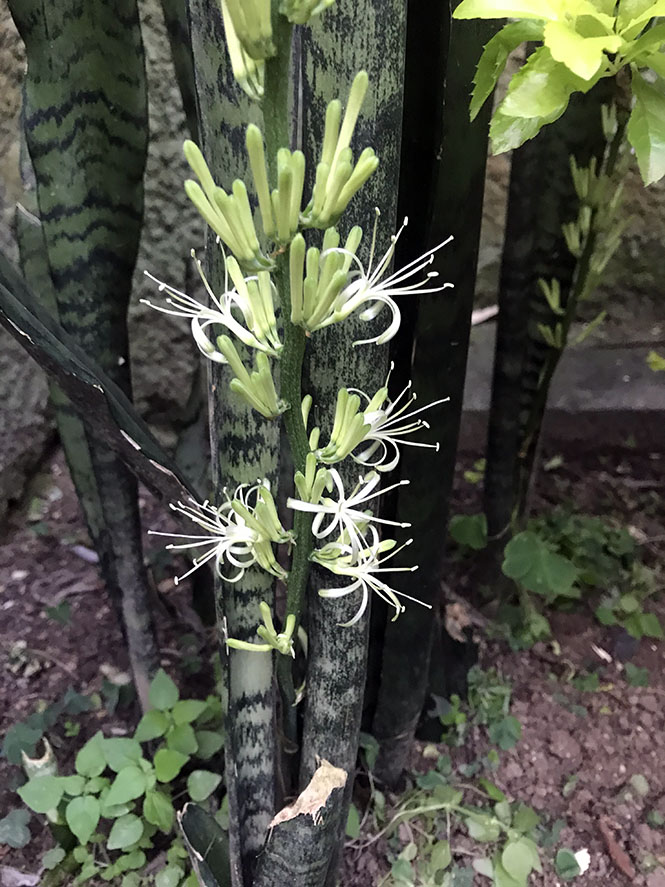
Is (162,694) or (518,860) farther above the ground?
(162,694)

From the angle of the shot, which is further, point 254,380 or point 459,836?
point 459,836

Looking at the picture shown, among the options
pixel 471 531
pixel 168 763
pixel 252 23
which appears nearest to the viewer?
pixel 252 23

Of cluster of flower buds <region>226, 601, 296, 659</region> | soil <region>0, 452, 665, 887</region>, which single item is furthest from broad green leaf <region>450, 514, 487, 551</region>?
cluster of flower buds <region>226, 601, 296, 659</region>

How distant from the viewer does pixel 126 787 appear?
0.66 metres

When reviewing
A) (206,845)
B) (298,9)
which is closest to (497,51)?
(298,9)

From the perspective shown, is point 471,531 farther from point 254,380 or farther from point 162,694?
point 254,380

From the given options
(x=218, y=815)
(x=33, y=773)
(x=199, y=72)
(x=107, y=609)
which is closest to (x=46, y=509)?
(x=107, y=609)

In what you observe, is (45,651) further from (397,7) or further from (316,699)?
(397,7)

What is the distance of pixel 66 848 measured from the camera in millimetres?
697

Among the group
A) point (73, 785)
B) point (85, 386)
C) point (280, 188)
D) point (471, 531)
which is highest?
point (280, 188)

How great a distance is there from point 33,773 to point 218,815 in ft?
0.63

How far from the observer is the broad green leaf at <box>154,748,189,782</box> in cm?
66

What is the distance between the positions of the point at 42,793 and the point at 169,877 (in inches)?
5.7

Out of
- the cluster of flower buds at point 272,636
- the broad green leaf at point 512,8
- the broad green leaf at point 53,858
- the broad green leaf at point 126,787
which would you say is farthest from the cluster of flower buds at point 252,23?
the broad green leaf at point 53,858
